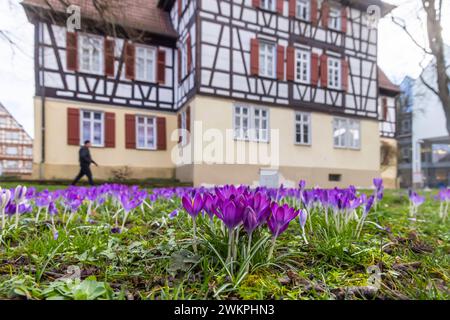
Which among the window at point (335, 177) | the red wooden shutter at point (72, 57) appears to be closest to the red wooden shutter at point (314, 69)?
the window at point (335, 177)

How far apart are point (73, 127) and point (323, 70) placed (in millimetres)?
9452

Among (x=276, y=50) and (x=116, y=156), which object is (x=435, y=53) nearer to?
(x=276, y=50)

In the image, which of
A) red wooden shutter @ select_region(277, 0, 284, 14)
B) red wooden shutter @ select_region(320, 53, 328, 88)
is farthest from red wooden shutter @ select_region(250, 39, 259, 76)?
red wooden shutter @ select_region(320, 53, 328, 88)

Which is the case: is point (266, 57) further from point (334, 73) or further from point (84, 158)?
point (84, 158)

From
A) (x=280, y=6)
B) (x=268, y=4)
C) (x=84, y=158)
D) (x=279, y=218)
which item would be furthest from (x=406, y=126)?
(x=279, y=218)

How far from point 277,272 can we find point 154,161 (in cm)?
987

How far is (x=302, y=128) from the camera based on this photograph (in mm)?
11008

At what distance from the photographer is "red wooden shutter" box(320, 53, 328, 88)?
36.8 feet

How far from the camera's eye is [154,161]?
10.4 metres

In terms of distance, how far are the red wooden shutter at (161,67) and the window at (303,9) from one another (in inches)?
217

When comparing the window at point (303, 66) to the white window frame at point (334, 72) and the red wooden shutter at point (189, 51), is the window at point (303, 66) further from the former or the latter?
the red wooden shutter at point (189, 51)

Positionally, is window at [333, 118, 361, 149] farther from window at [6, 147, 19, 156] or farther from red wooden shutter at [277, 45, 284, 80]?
window at [6, 147, 19, 156]

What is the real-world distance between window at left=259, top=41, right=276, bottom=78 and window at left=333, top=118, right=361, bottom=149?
3.51 m
